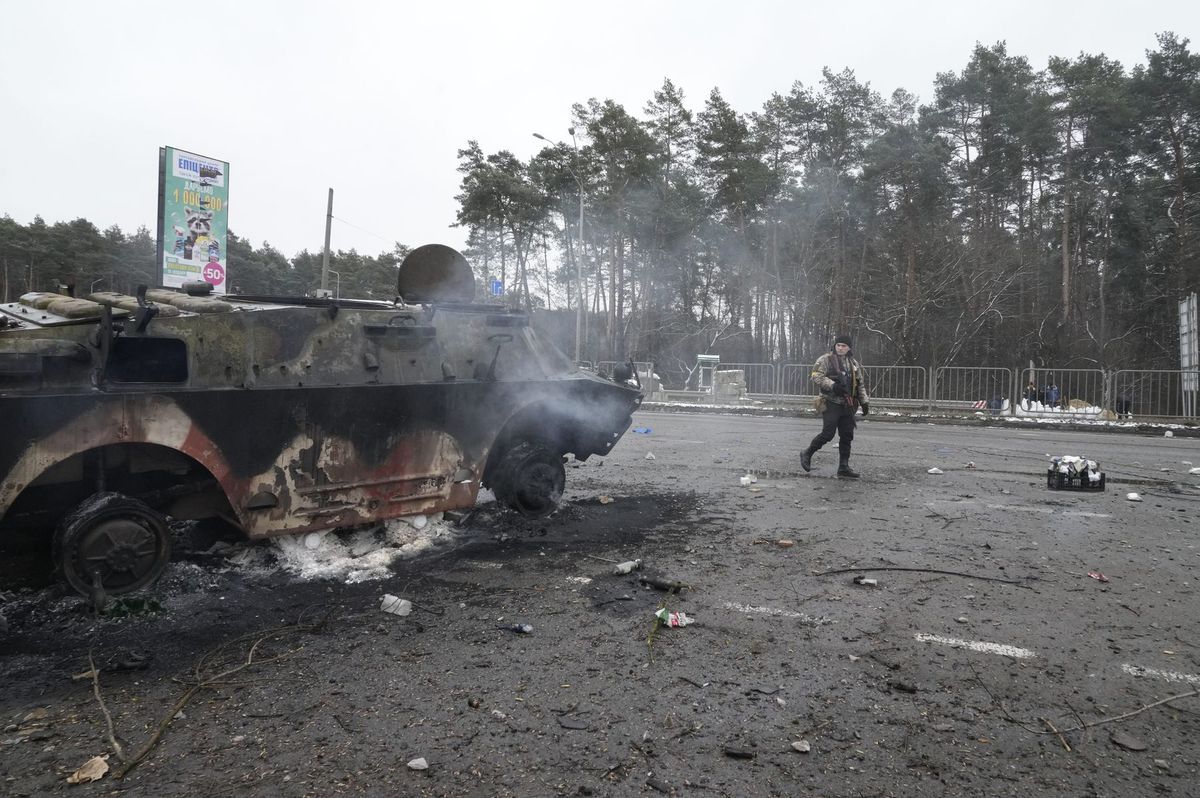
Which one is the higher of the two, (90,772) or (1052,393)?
(1052,393)

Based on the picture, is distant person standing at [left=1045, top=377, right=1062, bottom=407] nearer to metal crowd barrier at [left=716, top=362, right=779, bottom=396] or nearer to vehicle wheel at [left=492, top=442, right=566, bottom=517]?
metal crowd barrier at [left=716, top=362, right=779, bottom=396]

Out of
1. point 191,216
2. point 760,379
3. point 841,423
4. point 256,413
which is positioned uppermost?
point 191,216

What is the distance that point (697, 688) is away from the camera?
3170 millimetres

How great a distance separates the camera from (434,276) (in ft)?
20.3

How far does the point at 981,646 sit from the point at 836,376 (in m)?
5.37

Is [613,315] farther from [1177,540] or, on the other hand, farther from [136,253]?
[1177,540]

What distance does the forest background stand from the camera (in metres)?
27.6

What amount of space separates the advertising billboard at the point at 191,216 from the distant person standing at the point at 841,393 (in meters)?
11.2

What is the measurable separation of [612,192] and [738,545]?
29.9 meters

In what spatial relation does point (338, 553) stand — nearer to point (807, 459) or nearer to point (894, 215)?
point (807, 459)

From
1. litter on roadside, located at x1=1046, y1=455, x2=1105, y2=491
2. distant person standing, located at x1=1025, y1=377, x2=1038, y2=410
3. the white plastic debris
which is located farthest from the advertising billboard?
distant person standing, located at x1=1025, y1=377, x2=1038, y2=410

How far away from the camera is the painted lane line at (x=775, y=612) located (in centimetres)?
397

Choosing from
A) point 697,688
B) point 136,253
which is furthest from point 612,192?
point 697,688

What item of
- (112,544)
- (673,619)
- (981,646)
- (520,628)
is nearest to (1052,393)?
(981,646)
